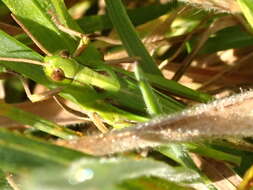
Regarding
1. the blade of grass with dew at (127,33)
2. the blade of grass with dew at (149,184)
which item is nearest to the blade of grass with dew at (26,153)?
the blade of grass with dew at (149,184)

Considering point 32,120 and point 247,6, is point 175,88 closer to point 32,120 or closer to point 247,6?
point 247,6

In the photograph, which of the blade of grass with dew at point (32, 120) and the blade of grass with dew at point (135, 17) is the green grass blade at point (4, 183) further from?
the blade of grass with dew at point (135, 17)

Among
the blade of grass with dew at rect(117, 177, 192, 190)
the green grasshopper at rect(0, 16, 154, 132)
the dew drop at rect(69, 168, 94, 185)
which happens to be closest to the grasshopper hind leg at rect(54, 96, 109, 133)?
the green grasshopper at rect(0, 16, 154, 132)

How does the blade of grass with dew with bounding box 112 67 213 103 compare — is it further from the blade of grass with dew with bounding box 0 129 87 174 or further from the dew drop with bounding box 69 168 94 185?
the dew drop with bounding box 69 168 94 185

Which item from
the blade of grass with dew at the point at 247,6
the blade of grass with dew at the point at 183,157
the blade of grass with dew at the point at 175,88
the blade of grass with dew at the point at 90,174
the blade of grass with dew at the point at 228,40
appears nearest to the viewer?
the blade of grass with dew at the point at 90,174

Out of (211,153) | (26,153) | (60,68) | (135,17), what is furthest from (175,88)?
(26,153)

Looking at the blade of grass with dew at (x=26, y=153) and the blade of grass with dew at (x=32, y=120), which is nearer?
the blade of grass with dew at (x=26, y=153)
